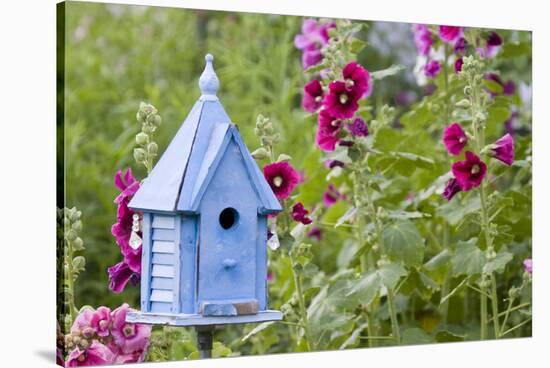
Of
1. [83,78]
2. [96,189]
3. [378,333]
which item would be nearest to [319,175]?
[378,333]

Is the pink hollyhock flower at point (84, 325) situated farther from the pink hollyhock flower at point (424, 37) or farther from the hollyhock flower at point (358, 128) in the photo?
the pink hollyhock flower at point (424, 37)

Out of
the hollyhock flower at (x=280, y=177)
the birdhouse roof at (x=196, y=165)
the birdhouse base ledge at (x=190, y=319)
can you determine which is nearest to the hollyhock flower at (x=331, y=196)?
the hollyhock flower at (x=280, y=177)

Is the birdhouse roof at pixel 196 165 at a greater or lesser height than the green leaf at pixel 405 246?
greater

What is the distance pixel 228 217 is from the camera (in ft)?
11.8

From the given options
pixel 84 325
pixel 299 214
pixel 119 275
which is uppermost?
pixel 299 214

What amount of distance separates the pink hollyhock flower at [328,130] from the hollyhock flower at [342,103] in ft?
0.06

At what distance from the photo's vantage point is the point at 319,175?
17.0 ft

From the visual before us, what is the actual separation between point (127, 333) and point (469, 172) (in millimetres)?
1401

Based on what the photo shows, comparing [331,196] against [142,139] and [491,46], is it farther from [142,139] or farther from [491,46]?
[142,139]

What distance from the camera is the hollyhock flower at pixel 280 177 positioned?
3.93 m

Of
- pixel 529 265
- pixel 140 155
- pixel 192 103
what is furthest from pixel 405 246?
pixel 192 103

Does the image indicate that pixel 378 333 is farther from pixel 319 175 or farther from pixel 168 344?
pixel 168 344

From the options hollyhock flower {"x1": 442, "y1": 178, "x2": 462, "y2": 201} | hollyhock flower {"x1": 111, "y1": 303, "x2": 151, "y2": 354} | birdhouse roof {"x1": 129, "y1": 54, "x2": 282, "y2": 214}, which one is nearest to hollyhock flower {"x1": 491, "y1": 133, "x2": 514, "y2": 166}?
hollyhock flower {"x1": 442, "y1": 178, "x2": 462, "y2": 201}

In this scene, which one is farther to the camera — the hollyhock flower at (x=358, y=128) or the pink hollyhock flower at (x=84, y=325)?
the hollyhock flower at (x=358, y=128)
